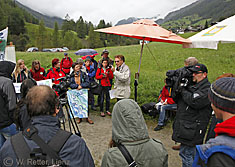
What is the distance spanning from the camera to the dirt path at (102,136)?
459 cm

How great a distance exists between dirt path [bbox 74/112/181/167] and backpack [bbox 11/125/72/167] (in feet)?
9.36

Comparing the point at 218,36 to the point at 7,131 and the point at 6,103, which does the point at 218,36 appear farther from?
the point at 7,131

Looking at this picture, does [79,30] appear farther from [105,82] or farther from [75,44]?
[105,82]

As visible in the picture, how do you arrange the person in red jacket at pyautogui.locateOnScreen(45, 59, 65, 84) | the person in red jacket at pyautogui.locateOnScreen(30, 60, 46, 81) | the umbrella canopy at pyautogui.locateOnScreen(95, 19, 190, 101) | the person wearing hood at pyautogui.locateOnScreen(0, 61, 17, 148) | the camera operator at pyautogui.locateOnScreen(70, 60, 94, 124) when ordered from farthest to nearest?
the person in red jacket at pyautogui.locateOnScreen(30, 60, 46, 81)
the person in red jacket at pyautogui.locateOnScreen(45, 59, 65, 84)
the camera operator at pyautogui.locateOnScreen(70, 60, 94, 124)
the umbrella canopy at pyautogui.locateOnScreen(95, 19, 190, 101)
the person wearing hood at pyautogui.locateOnScreen(0, 61, 17, 148)

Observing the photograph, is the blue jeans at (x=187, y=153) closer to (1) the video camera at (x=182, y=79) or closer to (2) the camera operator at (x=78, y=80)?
(1) the video camera at (x=182, y=79)

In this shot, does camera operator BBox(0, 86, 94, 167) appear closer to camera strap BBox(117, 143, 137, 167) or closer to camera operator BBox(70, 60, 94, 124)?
camera strap BBox(117, 143, 137, 167)

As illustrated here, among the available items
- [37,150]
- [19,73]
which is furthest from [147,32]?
[19,73]

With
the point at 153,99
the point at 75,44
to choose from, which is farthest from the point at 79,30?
the point at 153,99

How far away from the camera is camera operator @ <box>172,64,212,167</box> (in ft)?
11.0

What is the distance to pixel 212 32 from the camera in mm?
3855

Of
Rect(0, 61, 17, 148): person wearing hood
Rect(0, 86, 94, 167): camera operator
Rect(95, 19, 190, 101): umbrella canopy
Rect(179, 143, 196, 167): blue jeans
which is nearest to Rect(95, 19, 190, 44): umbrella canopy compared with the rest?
Rect(95, 19, 190, 101): umbrella canopy

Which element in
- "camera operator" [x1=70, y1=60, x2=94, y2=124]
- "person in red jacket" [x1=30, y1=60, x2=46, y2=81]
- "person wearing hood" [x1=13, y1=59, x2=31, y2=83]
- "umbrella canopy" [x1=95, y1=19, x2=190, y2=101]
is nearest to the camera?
"umbrella canopy" [x1=95, y1=19, x2=190, y2=101]

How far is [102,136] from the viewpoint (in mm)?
5578

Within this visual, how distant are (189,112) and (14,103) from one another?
3242 millimetres
